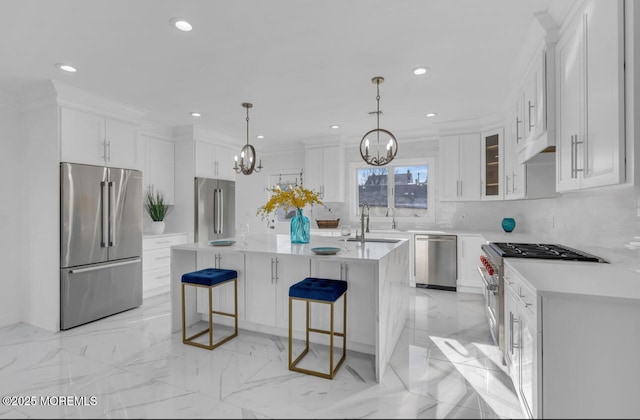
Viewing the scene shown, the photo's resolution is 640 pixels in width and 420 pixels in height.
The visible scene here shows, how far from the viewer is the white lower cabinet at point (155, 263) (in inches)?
177

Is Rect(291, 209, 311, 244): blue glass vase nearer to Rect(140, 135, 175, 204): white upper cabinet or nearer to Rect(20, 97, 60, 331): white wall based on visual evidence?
Rect(20, 97, 60, 331): white wall

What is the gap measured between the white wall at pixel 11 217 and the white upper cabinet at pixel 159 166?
1389 millimetres

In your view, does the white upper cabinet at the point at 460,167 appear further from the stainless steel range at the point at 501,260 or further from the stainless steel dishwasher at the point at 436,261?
the stainless steel range at the point at 501,260

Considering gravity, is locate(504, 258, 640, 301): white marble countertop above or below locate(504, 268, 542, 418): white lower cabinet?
above

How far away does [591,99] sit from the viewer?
1769 millimetres

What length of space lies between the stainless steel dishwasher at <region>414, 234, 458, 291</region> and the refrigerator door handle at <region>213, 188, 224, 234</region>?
3.32 m

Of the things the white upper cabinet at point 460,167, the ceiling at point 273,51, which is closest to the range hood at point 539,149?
the ceiling at point 273,51

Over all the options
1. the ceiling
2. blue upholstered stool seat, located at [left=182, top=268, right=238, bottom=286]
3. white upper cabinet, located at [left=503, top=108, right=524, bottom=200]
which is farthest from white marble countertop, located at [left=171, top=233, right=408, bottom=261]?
the ceiling

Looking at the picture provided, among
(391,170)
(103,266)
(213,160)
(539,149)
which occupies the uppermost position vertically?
(213,160)

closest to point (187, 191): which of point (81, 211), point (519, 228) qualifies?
point (81, 211)

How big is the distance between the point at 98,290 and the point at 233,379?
234 centimetres

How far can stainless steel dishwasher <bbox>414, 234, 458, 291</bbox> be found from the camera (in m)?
4.90

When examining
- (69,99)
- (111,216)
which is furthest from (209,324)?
(69,99)

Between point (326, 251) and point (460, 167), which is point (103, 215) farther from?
point (460, 167)
